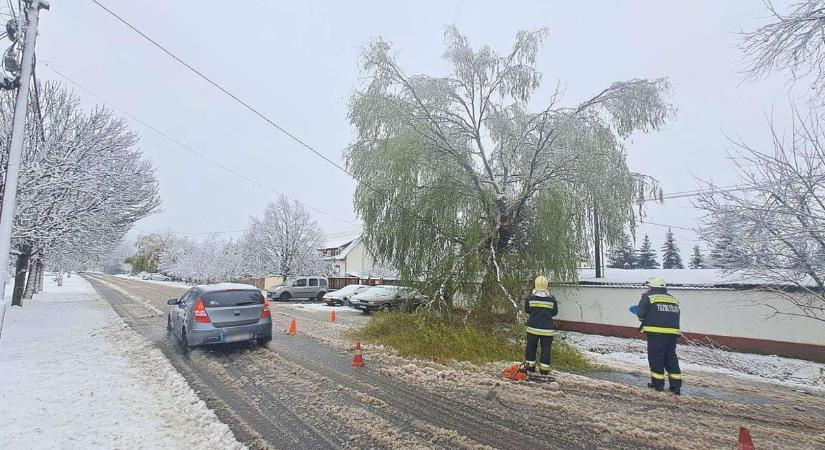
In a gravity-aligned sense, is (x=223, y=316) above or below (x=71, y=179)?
below

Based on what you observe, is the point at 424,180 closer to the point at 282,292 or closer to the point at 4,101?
the point at 4,101

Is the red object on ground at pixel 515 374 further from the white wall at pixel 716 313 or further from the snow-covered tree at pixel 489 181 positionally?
the white wall at pixel 716 313

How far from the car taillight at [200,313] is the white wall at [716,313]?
8.83 metres

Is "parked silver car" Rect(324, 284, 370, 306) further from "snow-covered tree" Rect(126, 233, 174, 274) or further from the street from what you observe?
"snow-covered tree" Rect(126, 233, 174, 274)

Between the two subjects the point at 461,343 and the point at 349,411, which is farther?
the point at 461,343

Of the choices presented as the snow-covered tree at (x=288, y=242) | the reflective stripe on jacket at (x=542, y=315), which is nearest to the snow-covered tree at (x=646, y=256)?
the snow-covered tree at (x=288, y=242)

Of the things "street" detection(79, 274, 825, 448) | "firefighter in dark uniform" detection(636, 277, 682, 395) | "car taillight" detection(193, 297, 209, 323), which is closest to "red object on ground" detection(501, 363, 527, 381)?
"street" detection(79, 274, 825, 448)

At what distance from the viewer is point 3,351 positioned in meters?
8.06

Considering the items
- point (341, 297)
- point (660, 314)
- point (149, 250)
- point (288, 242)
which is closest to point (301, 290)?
point (341, 297)

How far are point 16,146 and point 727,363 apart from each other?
44.6 ft

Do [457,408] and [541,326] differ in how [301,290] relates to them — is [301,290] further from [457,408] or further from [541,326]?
[457,408]

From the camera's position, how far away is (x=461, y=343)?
331 inches

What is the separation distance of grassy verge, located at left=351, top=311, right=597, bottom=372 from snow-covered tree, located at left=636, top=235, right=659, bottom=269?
43.4 metres

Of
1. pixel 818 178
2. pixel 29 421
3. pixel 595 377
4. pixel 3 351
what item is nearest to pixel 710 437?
pixel 595 377
